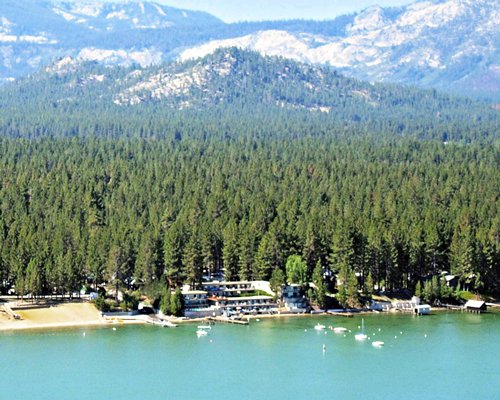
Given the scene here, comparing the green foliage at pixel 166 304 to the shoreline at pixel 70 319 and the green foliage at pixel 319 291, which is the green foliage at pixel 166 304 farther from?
the green foliage at pixel 319 291

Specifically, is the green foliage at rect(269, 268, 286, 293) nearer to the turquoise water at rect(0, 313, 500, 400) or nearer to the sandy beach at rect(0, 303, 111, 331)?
the turquoise water at rect(0, 313, 500, 400)

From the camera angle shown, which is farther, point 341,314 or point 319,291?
point 319,291

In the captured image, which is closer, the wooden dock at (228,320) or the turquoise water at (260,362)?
the turquoise water at (260,362)

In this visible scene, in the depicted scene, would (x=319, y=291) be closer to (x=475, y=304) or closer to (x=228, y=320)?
(x=228, y=320)

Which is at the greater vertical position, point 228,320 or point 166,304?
point 166,304

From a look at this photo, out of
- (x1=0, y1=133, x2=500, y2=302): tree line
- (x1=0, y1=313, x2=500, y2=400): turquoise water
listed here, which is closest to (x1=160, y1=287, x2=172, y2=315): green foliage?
(x1=0, y1=133, x2=500, y2=302): tree line

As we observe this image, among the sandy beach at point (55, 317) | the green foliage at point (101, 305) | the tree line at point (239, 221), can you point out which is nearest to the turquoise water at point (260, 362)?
the sandy beach at point (55, 317)

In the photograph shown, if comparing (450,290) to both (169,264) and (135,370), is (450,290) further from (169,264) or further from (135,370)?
(135,370)

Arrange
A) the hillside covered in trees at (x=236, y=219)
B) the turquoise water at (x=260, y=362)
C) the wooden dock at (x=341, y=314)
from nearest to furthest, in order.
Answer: the turquoise water at (x=260, y=362)
the wooden dock at (x=341, y=314)
the hillside covered in trees at (x=236, y=219)

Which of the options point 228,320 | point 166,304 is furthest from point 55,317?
point 228,320
